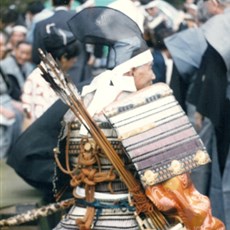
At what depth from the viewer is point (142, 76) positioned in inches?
239

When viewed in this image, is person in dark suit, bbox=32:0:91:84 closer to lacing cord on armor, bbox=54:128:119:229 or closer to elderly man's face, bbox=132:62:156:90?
elderly man's face, bbox=132:62:156:90

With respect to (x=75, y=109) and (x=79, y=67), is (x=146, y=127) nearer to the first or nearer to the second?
(x=75, y=109)

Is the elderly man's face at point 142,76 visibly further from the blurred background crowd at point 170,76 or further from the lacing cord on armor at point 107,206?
the lacing cord on armor at point 107,206

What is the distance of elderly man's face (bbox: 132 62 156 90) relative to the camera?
606 centimetres

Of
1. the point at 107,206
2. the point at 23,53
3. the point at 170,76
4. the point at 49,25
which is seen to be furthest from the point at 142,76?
the point at 23,53

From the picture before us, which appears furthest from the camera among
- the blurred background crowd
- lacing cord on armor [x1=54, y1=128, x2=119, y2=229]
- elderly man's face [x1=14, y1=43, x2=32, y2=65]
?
elderly man's face [x1=14, y1=43, x2=32, y2=65]

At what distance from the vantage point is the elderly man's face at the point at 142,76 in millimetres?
6059

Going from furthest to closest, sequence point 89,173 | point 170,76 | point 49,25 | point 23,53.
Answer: point 23,53 → point 170,76 → point 49,25 → point 89,173

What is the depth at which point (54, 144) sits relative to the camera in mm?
7281

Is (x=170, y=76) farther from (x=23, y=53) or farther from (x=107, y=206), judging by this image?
(x=107, y=206)

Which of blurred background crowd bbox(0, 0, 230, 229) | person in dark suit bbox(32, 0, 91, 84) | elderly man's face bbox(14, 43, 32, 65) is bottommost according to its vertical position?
elderly man's face bbox(14, 43, 32, 65)

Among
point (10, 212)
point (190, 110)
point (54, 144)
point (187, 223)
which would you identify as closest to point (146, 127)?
point (187, 223)

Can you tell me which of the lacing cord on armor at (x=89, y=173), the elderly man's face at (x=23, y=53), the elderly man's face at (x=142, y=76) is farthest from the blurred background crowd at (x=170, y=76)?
the lacing cord on armor at (x=89, y=173)

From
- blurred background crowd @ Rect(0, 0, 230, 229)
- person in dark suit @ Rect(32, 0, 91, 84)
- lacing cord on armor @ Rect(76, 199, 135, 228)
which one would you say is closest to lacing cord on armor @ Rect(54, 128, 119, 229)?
lacing cord on armor @ Rect(76, 199, 135, 228)
